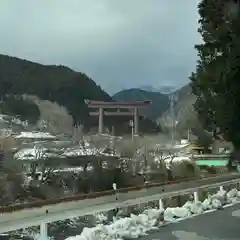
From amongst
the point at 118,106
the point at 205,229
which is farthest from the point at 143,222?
the point at 118,106

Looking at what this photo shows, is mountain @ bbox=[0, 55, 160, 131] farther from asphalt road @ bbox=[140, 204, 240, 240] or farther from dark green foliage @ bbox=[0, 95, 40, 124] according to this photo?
asphalt road @ bbox=[140, 204, 240, 240]

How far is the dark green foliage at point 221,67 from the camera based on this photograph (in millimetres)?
6160

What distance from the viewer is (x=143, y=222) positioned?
1120cm

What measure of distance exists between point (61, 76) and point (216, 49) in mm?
110716

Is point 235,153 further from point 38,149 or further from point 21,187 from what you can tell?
point 38,149

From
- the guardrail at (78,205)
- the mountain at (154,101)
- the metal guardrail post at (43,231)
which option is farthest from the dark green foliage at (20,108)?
the metal guardrail post at (43,231)

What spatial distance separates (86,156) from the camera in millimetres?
40594

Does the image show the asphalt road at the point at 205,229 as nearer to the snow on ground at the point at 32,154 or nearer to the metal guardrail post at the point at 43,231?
the metal guardrail post at the point at 43,231

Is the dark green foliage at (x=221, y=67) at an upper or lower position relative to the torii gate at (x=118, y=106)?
lower

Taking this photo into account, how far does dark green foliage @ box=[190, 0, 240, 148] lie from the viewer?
20.2 ft

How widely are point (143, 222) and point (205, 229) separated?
1438 millimetres

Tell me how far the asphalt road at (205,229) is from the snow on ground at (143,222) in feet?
0.90

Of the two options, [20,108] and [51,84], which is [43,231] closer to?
[20,108]

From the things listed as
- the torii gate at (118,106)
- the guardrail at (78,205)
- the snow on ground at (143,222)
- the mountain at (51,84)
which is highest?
the mountain at (51,84)
